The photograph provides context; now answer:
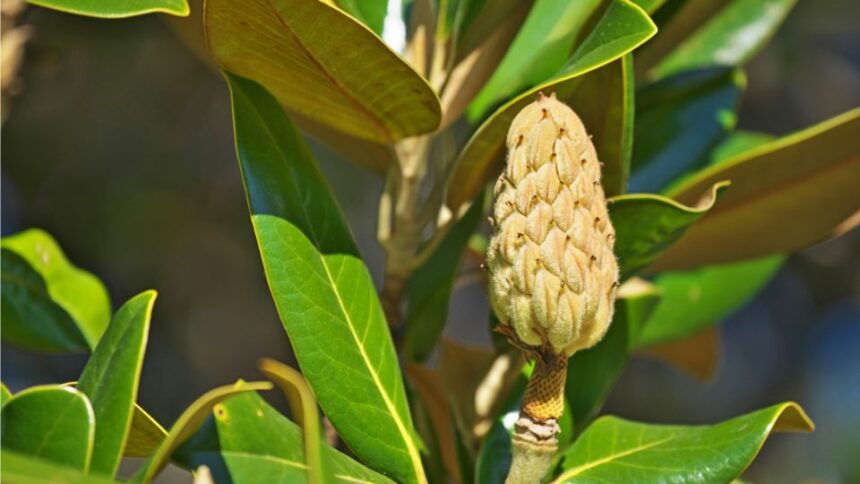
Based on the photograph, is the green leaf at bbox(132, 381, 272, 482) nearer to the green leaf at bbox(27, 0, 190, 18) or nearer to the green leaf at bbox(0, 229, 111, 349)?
the green leaf at bbox(27, 0, 190, 18)

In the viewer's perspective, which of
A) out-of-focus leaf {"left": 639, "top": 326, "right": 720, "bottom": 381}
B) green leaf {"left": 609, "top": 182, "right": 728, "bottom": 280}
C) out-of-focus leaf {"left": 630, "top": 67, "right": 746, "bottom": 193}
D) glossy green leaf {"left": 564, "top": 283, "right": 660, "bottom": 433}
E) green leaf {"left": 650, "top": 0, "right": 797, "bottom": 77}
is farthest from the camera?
out-of-focus leaf {"left": 639, "top": 326, "right": 720, "bottom": 381}

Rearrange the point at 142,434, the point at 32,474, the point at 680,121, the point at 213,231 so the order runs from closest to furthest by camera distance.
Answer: the point at 32,474 → the point at 142,434 → the point at 680,121 → the point at 213,231

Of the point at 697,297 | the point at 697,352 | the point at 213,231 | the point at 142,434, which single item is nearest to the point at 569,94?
the point at 142,434

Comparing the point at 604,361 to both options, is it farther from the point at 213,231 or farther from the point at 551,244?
the point at 213,231

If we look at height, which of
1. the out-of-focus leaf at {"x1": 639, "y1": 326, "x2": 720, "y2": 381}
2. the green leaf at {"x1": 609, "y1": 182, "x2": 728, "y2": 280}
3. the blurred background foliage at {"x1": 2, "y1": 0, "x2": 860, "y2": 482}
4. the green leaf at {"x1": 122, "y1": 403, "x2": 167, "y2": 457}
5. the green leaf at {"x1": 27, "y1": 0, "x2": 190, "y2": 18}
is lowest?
the blurred background foliage at {"x1": 2, "y1": 0, "x2": 860, "y2": 482}

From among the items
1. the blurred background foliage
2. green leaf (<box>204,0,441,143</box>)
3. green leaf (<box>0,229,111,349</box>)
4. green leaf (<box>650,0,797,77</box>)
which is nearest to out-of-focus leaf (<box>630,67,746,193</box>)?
green leaf (<box>650,0,797,77</box>)

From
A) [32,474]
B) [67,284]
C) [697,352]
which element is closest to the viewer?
[32,474]
